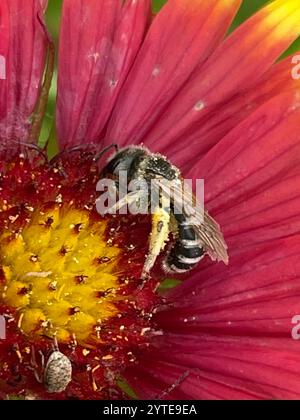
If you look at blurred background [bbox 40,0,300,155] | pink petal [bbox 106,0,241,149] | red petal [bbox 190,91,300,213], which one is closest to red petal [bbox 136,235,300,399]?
red petal [bbox 190,91,300,213]

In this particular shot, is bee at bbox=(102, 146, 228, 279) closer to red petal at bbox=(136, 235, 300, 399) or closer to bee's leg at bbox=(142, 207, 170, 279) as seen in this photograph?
bee's leg at bbox=(142, 207, 170, 279)

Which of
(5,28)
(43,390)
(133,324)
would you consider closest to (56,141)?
(5,28)

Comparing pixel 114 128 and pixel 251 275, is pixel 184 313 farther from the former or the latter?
pixel 114 128

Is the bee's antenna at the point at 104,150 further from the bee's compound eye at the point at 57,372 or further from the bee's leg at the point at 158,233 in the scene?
the bee's compound eye at the point at 57,372

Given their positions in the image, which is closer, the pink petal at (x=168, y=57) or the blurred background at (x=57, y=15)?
the pink petal at (x=168, y=57)

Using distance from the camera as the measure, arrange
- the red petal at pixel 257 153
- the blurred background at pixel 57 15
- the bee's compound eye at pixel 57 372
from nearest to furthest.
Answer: the bee's compound eye at pixel 57 372, the red petal at pixel 257 153, the blurred background at pixel 57 15

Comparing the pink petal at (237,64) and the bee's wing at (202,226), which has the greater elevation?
the pink petal at (237,64)

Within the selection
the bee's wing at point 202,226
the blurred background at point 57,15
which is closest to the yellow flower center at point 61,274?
the bee's wing at point 202,226
